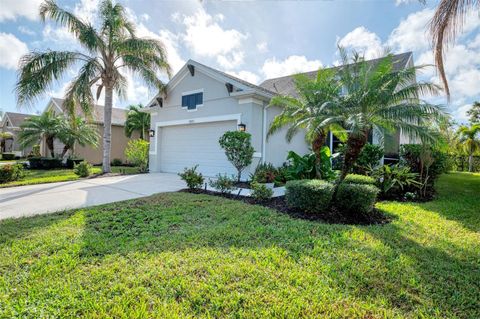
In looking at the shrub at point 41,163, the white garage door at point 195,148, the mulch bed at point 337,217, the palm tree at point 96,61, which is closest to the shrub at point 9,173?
the palm tree at point 96,61

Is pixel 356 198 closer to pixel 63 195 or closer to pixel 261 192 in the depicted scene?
pixel 261 192

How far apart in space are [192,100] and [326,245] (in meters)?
10.5

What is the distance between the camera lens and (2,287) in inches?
104

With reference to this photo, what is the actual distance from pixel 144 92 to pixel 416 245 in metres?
13.3

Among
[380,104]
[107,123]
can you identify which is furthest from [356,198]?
[107,123]

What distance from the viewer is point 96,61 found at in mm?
12062

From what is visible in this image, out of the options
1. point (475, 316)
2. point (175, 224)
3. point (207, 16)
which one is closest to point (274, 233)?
point (175, 224)

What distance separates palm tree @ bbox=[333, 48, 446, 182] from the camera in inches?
218

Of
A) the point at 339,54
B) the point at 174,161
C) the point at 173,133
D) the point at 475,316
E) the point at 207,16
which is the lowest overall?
the point at 475,316

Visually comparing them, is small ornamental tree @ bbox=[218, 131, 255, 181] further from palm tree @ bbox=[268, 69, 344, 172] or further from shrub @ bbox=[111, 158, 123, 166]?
shrub @ bbox=[111, 158, 123, 166]

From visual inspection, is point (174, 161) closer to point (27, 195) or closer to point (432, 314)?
point (27, 195)

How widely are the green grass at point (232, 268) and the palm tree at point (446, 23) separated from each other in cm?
433

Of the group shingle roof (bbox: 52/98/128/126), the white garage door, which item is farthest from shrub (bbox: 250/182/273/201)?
shingle roof (bbox: 52/98/128/126)

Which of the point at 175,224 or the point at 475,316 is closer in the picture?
the point at 475,316
